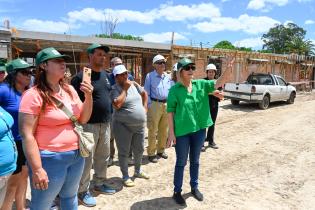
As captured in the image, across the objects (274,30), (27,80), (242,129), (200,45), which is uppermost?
(274,30)

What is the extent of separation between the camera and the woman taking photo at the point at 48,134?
2.46 metres

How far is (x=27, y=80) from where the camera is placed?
3.73 m

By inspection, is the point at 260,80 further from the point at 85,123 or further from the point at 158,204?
the point at 85,123

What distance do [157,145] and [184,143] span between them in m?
2.41

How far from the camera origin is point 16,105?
3500 mm

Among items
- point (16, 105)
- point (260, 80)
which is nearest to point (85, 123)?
point (16, 105)

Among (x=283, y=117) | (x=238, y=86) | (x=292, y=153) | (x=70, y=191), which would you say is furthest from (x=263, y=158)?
(x=238, y=86)

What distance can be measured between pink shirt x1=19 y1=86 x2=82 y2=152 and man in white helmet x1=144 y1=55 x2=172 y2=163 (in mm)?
3498

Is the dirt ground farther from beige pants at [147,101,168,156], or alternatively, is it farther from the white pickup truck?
the white pickup truck

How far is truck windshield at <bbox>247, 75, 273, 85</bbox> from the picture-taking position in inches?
573

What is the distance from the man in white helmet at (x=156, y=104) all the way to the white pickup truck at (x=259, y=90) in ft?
27.7

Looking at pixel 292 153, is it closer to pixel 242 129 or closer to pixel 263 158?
pixel 263 158

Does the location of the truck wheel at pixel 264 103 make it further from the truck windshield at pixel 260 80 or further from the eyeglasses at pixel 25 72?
the eyeglasses at pixel 25 72

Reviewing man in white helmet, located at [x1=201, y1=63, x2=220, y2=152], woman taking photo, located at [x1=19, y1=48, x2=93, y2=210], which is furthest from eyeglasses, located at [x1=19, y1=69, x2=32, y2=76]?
man in white helmet, located at [x1=201, y1=63, x2=220, y2=152]
